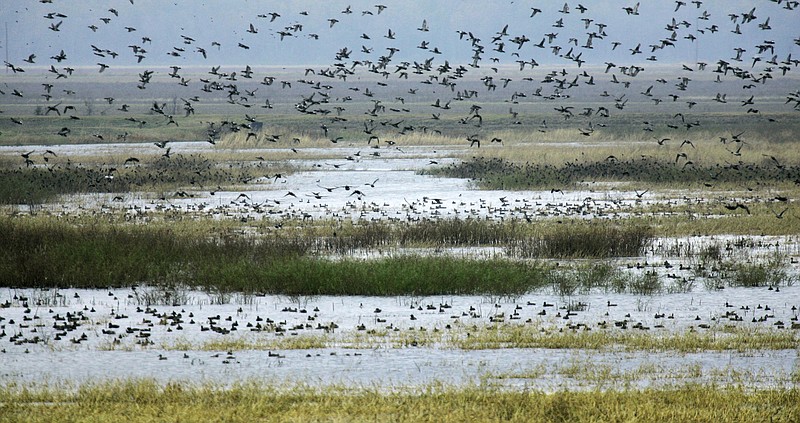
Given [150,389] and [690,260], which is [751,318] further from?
[150,389]

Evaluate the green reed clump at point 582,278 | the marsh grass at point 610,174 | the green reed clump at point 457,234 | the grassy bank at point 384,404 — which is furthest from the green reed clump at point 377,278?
the marsh grass at point 610,174

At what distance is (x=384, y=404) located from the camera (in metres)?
10.5

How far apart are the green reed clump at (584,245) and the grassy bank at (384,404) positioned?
12.3m

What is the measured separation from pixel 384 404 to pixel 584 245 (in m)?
14.1

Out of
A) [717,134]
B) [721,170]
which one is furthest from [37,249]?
[717,134]

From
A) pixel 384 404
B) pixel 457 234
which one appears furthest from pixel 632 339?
pixel 457 234

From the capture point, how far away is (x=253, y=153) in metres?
58.6

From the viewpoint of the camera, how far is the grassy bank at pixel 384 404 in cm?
1007

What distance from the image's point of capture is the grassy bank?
1007 centimetres

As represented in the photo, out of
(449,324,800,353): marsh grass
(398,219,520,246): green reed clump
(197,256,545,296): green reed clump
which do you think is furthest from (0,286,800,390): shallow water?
(398,219,520,246): green reed clump

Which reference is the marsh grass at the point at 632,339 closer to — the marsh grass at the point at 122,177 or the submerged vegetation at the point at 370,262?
the submerged vegetation at the point at 370,262

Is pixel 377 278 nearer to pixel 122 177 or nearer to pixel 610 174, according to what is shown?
pixel 122 177

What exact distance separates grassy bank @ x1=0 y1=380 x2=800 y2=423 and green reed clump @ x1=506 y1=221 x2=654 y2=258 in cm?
1234

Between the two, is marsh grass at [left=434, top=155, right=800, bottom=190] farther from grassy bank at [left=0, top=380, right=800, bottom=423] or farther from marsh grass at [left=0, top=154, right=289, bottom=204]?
grassy bank at [left=0, top=380, right=800, bottom=423]
